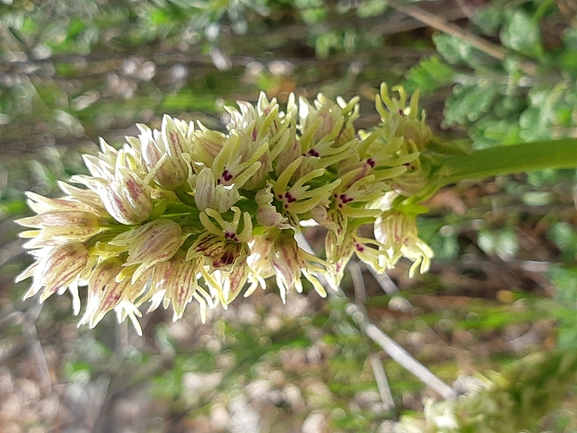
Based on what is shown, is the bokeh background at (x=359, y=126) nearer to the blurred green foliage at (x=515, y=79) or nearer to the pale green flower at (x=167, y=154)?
the blurred green foliage at (x=515, y=79)

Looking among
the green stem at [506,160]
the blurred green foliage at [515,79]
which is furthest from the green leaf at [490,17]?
the green stem at [506,160]

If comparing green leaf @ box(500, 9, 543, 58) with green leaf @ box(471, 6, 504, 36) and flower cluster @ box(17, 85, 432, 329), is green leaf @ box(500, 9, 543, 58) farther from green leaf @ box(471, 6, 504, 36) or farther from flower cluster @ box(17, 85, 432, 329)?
flower cluster @ box(17, 85, 432, 329)

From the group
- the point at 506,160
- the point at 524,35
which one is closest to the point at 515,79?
the point at 524,35

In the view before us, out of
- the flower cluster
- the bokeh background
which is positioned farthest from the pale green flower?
the bokeh background

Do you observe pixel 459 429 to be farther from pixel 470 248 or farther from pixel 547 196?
pixel 470 248

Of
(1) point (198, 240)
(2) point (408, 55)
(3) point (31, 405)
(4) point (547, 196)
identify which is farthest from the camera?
(3) point (31, 405)

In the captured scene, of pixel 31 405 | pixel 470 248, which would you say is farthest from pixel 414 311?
pixel 31 405
